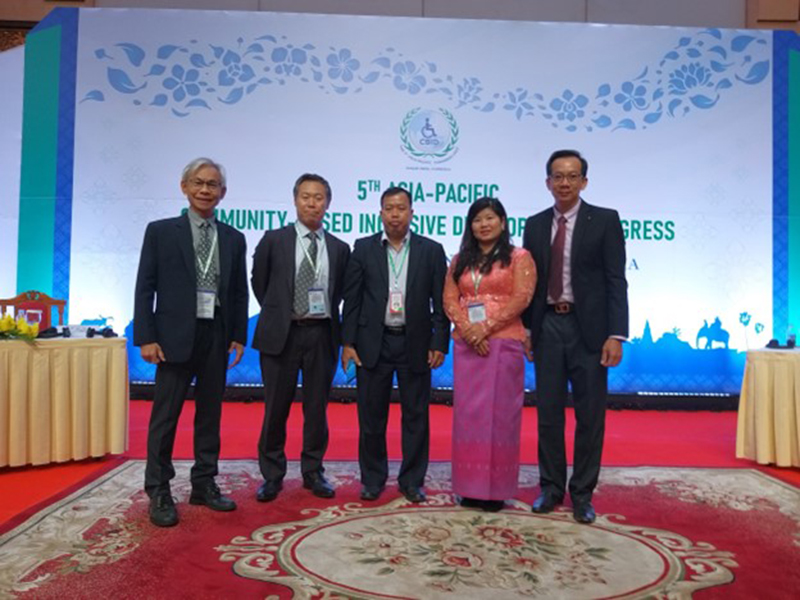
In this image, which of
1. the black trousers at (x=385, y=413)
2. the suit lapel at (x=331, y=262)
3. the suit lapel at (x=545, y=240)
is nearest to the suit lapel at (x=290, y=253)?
the suit lapel at (x=331, y=262)

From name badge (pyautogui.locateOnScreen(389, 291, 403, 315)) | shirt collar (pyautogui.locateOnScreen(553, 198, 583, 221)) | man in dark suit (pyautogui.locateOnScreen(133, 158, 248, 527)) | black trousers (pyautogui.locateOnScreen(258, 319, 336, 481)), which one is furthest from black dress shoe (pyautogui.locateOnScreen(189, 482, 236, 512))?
shirt collar (pyautogui.locateOnScreen(553, 198, 583, 221))

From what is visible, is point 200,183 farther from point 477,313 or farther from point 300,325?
point 477,313

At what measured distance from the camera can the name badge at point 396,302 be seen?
9.72ft

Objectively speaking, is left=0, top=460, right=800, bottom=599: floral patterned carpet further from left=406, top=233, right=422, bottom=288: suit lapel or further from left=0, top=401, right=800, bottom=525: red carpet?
left=406, top=233, right=422, bottom=288: suit lapel

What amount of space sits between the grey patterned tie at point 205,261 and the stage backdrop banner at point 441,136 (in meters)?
3.05

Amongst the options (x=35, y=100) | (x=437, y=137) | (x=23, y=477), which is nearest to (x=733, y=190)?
(x=437, y=137)

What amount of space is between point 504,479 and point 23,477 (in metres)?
2.36

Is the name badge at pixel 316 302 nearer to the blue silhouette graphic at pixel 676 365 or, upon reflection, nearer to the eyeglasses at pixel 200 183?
the eyeglasses at pixel 200 183

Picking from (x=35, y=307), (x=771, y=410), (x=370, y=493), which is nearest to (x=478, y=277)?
(x=370, y=493)

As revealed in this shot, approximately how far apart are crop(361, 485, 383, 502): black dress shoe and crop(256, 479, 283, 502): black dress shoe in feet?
1.25

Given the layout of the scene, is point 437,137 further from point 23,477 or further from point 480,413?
point 23,477

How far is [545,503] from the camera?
279 cm

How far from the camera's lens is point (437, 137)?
19.2 feet

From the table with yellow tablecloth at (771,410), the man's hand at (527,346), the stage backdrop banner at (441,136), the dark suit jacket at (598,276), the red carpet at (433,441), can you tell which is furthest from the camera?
the stage backdrop banner at (441,136)
